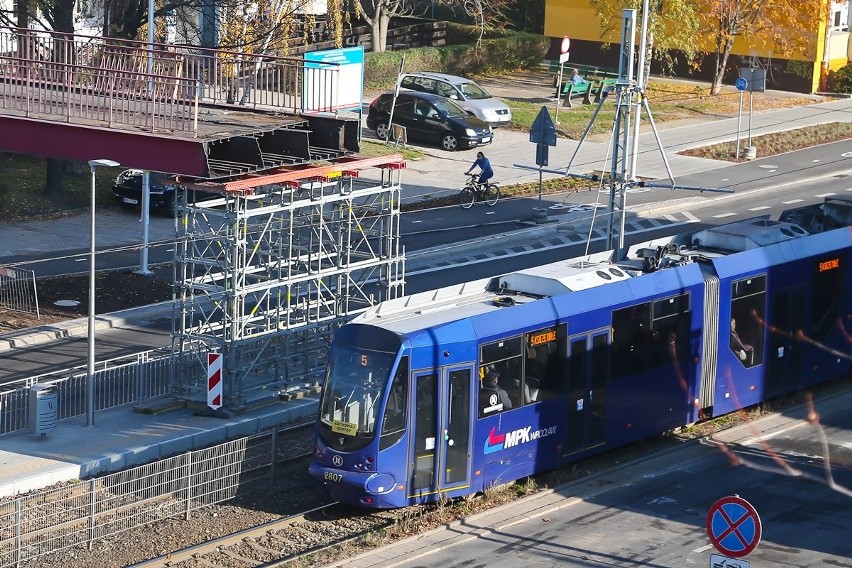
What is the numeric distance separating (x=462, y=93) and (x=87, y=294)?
71.3 feet

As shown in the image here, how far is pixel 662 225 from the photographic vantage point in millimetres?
38188

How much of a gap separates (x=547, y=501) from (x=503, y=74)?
4327cm

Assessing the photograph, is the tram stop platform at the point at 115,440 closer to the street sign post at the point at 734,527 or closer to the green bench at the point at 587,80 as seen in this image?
the street sign post at the point at 734,527

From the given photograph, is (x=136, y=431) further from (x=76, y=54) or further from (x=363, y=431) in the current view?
(x=76, y=54)

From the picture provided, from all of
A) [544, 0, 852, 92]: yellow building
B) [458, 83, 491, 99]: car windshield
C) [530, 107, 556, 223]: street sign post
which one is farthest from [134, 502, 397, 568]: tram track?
[544, 0, 852, 92]: yellow building

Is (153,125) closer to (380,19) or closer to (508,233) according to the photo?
(508,233)

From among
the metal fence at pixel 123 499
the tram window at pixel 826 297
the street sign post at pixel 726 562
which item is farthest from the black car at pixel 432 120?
the street sign post at pixel 726 562

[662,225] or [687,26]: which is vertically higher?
[687,26]

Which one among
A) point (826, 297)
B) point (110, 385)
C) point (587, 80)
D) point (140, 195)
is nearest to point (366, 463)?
point (110, 385)

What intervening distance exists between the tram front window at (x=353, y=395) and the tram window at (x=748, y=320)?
7.09 metres

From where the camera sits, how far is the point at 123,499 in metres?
17.9

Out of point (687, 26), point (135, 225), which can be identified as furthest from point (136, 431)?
point (687, 26)

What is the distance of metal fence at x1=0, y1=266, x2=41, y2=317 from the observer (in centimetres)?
2816

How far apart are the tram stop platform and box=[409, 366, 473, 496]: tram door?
4.70 meters
